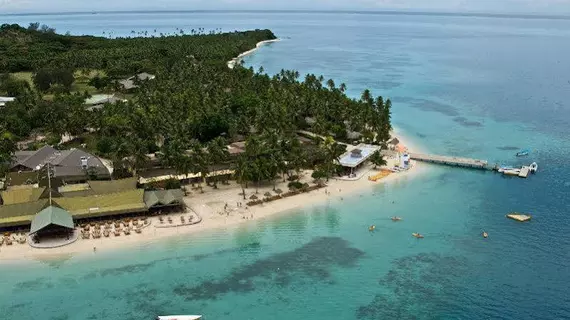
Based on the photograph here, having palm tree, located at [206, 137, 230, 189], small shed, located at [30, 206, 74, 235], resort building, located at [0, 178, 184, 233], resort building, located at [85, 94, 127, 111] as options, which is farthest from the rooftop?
resort building, located at [85, 94, 127, 111]

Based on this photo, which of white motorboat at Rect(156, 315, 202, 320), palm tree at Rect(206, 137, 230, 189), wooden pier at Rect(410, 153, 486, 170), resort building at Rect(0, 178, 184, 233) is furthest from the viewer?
wooden pier at Rect(410, 153, 486, 170)

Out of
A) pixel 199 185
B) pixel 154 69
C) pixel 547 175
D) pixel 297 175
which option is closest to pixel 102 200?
pixel 199 185

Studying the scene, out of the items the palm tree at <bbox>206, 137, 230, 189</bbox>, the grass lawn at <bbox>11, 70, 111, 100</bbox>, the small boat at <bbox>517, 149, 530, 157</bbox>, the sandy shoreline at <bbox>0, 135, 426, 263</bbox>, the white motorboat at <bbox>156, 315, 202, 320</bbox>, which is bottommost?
the white motorboat at <bbox>156, 315, 202, 320</bbox>

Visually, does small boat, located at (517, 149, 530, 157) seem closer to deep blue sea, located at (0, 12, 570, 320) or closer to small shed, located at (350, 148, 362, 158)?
deep blue sea, located at (0, 12, 570, 320)

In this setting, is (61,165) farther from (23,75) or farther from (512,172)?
(23,75)

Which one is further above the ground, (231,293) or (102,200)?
(102,200)

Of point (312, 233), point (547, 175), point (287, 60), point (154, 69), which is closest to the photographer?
point (312, 233)

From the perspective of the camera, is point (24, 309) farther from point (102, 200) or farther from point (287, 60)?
point (287, 60)
